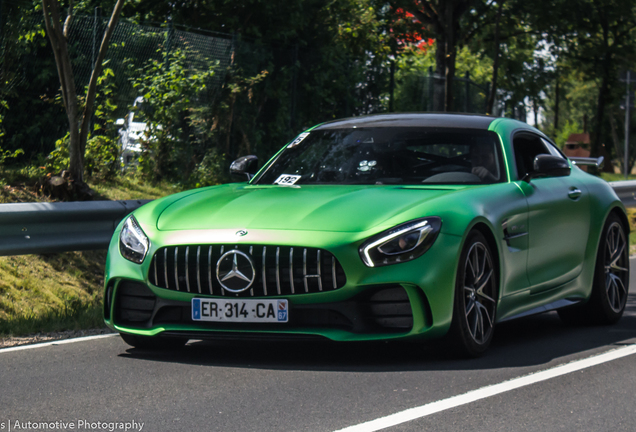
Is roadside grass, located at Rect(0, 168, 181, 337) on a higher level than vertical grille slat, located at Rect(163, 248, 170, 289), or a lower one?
lower

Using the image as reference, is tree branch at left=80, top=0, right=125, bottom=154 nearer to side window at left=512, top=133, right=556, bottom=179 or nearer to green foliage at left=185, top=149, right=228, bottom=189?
green foliage at left=185, top=149, right=228, bottom=189

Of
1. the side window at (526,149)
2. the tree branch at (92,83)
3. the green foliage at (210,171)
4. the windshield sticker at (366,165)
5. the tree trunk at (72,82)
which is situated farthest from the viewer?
the green foliage at (210,171)

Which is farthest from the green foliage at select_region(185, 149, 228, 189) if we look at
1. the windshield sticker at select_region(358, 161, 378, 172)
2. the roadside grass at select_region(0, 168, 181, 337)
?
the windshield sticker at select_region(358, 161, 378, 172)

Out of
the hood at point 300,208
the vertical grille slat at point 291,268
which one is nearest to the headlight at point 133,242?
the hood at point 300,208

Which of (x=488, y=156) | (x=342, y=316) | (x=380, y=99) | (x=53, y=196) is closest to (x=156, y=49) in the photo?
(x=53, y=196)

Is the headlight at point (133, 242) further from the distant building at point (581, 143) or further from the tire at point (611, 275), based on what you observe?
the distant building at point (581, 143)

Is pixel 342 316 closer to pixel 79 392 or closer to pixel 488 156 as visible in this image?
pixel 79 392

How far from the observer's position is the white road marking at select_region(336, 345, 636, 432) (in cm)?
431

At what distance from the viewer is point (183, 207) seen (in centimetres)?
599

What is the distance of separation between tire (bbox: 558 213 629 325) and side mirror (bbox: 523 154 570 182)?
3.57 ft

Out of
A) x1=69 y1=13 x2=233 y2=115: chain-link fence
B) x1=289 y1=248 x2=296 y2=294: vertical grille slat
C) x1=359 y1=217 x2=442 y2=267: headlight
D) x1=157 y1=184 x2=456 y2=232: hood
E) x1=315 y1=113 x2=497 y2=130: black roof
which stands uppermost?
x1=69 y1=13 x2=233 y2=115: chain-link fence

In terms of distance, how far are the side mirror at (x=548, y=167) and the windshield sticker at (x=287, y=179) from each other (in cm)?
151

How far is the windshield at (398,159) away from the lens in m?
6.47

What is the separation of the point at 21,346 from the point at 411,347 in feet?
7.81
